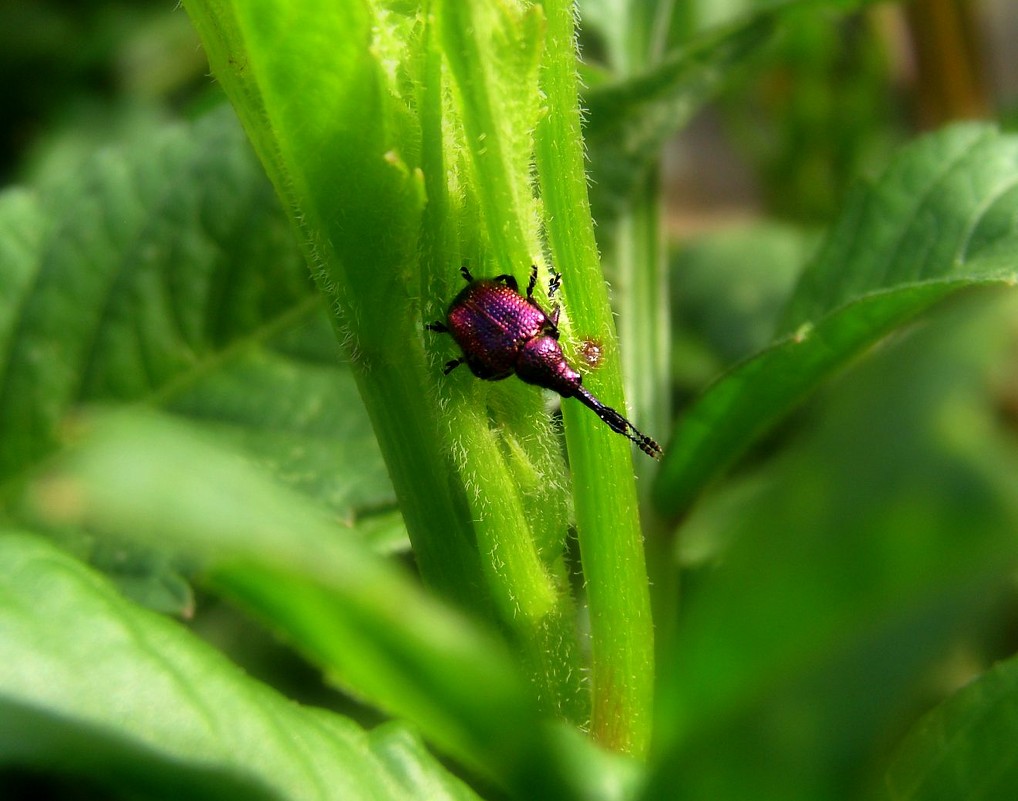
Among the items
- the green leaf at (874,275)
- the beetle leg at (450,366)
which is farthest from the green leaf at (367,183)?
the green leaf at (874,275)

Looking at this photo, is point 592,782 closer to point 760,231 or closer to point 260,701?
point 260,701

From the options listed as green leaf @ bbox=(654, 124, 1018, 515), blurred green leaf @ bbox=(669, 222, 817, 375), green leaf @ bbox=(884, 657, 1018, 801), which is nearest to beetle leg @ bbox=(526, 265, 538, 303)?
green leaf @ bbox=(654, 124, 1018, 515)

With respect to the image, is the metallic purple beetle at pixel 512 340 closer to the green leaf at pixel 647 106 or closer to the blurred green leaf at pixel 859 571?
the green leaf at pixel 647 106

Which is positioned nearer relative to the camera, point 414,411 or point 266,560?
point 266,560

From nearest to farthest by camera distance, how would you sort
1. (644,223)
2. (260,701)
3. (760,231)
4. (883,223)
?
1. (260,701)
2. (883,223)
3. (644,223)
4. (760,231)

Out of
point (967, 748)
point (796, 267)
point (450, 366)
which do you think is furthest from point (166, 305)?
point (796, 267)

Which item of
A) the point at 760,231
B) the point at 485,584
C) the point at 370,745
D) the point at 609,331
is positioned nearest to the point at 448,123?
the point at 609,331

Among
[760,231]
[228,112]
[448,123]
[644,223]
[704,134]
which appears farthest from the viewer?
[704,134]

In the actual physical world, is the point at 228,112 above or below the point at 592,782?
above
